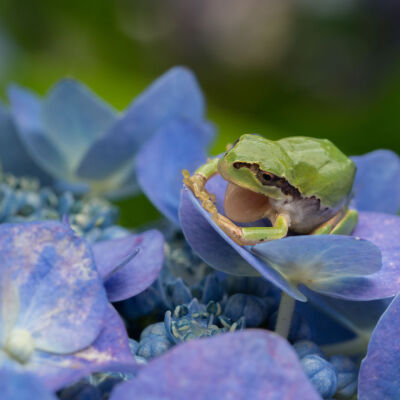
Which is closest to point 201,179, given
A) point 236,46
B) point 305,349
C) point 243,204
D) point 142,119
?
point 243,204

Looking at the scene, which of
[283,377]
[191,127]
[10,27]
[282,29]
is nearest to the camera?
[283,377]

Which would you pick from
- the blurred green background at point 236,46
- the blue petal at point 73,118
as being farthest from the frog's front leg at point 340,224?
the blurred green background at point 236,46

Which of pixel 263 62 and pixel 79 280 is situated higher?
pixel 79 280

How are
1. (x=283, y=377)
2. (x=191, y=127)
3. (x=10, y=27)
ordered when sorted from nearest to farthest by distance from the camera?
(x=283, y=377) → (x=191, y=127) → (x=10, y=27)

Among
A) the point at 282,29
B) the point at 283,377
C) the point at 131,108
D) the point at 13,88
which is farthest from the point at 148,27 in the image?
the point at 283,377

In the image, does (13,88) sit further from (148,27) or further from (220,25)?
(220,25)

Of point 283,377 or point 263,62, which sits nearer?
point 283,377

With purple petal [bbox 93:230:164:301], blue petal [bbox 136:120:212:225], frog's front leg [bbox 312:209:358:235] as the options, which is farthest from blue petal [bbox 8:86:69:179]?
frog's front leg [bbox 312:209:358:235]
